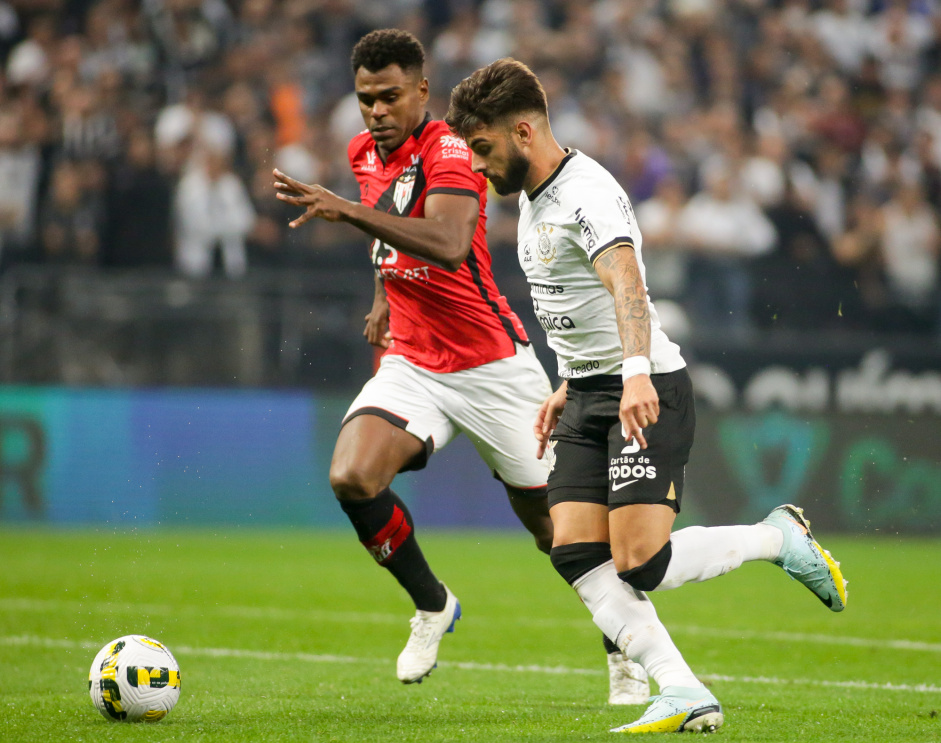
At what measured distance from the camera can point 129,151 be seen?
41.0 feet

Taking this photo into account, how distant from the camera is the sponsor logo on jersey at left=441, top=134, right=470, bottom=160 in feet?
17.6

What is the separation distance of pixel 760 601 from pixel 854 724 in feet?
14.6

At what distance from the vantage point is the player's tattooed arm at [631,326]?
158 inches

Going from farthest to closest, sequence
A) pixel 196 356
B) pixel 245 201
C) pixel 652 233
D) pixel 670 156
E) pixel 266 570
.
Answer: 1. pixel 670 156
2. pixel 652 233
3. pixel 245 201
4. pixel 196 356
5. pixel 266 570

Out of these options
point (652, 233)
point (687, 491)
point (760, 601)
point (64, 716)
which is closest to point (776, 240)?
point (652, 233)

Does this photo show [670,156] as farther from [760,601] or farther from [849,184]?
[760,601]

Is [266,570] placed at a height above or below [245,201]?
below

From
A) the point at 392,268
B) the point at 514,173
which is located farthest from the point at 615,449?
the point at 392,268

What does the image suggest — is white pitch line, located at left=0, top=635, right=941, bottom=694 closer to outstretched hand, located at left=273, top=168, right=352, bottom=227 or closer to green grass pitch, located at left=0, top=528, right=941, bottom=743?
green grass pitch, located at left=0, top=528, right=941, bottom=743

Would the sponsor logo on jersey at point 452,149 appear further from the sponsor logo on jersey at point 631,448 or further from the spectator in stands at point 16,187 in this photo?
the spectator in stands at point 16,187

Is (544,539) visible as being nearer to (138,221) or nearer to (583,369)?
(583,369)

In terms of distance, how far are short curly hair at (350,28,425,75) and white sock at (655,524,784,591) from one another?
2.35m

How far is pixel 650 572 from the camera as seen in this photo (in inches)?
173

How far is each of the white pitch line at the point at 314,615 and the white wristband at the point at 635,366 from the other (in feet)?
11.8
